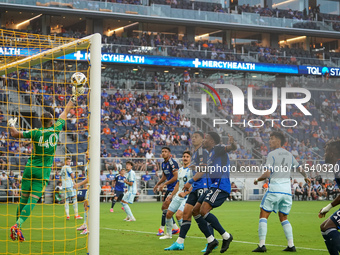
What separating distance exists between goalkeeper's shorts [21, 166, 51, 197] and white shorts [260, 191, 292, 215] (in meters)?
4.22

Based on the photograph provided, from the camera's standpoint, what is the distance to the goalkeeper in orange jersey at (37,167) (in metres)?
10.2

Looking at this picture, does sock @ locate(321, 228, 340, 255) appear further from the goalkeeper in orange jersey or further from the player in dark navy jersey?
the goalkeeper in orange jersey

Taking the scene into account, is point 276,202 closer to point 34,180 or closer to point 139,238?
point 139,238

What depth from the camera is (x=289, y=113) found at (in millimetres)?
34906

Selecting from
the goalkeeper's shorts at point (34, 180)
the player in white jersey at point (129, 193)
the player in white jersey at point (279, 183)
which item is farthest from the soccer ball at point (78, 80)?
the player in white jersey at point (129, 193)

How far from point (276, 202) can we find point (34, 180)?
15.3ft

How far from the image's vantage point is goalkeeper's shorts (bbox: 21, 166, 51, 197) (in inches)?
410

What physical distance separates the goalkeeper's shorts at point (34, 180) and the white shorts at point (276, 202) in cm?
422

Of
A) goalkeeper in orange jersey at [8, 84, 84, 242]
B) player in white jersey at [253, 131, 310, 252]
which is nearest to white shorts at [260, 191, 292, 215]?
player in white jersey at [253, 131, 310, 252]

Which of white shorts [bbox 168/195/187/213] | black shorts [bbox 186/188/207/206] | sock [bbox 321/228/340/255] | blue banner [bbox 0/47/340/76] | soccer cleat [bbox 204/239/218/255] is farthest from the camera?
blue banner [bbox 0/47/340/76]

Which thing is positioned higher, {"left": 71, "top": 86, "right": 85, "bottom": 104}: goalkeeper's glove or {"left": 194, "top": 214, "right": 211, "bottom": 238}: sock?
{"left": 71, "top": 86, "right": 85, "bottom": 104}: goalkeeper's glove

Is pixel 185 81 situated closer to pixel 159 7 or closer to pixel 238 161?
pixel 159 7

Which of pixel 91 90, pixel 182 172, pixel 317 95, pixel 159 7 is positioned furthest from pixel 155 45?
pixel 91 90

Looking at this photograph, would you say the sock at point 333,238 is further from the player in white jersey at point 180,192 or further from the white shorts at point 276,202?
the player in white jersey at point 180,192
